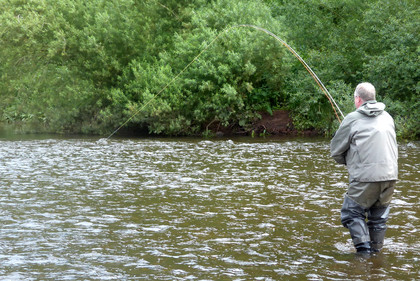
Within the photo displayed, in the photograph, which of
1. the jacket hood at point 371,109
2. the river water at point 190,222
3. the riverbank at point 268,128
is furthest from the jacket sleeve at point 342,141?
the riverbank at point 268,128

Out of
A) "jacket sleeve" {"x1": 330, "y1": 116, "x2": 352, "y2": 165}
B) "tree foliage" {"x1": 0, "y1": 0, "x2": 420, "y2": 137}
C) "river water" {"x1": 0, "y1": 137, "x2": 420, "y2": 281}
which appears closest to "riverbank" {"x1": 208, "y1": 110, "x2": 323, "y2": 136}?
"tree foliage" {"x1": 0, "y1": 0, "x2": 420, "y2": 137}

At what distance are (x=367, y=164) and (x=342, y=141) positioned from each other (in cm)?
43

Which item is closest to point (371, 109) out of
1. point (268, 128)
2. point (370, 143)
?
point (370, 143)

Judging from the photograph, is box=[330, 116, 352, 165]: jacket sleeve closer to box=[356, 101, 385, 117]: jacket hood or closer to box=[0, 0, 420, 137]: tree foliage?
box=[356, 101, 385, 117]: jacket hood

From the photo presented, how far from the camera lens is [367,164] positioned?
693 centimetres

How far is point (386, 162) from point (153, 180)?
7.27m

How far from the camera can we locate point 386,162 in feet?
22.7

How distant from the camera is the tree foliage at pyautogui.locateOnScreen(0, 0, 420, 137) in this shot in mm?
26844

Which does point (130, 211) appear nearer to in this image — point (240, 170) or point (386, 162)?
point (386, 162)

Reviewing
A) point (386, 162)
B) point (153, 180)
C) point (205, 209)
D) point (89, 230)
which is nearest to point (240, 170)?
point (153, 180)

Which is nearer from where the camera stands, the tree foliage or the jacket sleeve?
the jacket sleeve

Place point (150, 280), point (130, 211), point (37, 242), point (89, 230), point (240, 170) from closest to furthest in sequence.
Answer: point (150, 280)
point (37, 242)
point (89, 230)
point (130, 211)
point (240, 170)

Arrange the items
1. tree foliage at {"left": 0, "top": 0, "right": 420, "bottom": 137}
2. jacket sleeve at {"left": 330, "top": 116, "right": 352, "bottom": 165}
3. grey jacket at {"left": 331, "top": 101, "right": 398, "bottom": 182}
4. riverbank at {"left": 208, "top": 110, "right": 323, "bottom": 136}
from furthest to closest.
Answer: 1. riverbank at {"left": 208, "top": 110, "right": 323, "bottom": 136}
2. tree foliage at {"left": 0, "top": 0, "right": 420, "bottom": 137}
3. jacket sleeve at {"left": 330, "top": 116, "right": 352, "bottom": 165}
4. grey jacket at {"left": 331, "top": 101, "right": 398, "bottom": 182}

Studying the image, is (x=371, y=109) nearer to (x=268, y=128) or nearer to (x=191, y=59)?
(x=191, y=59)
